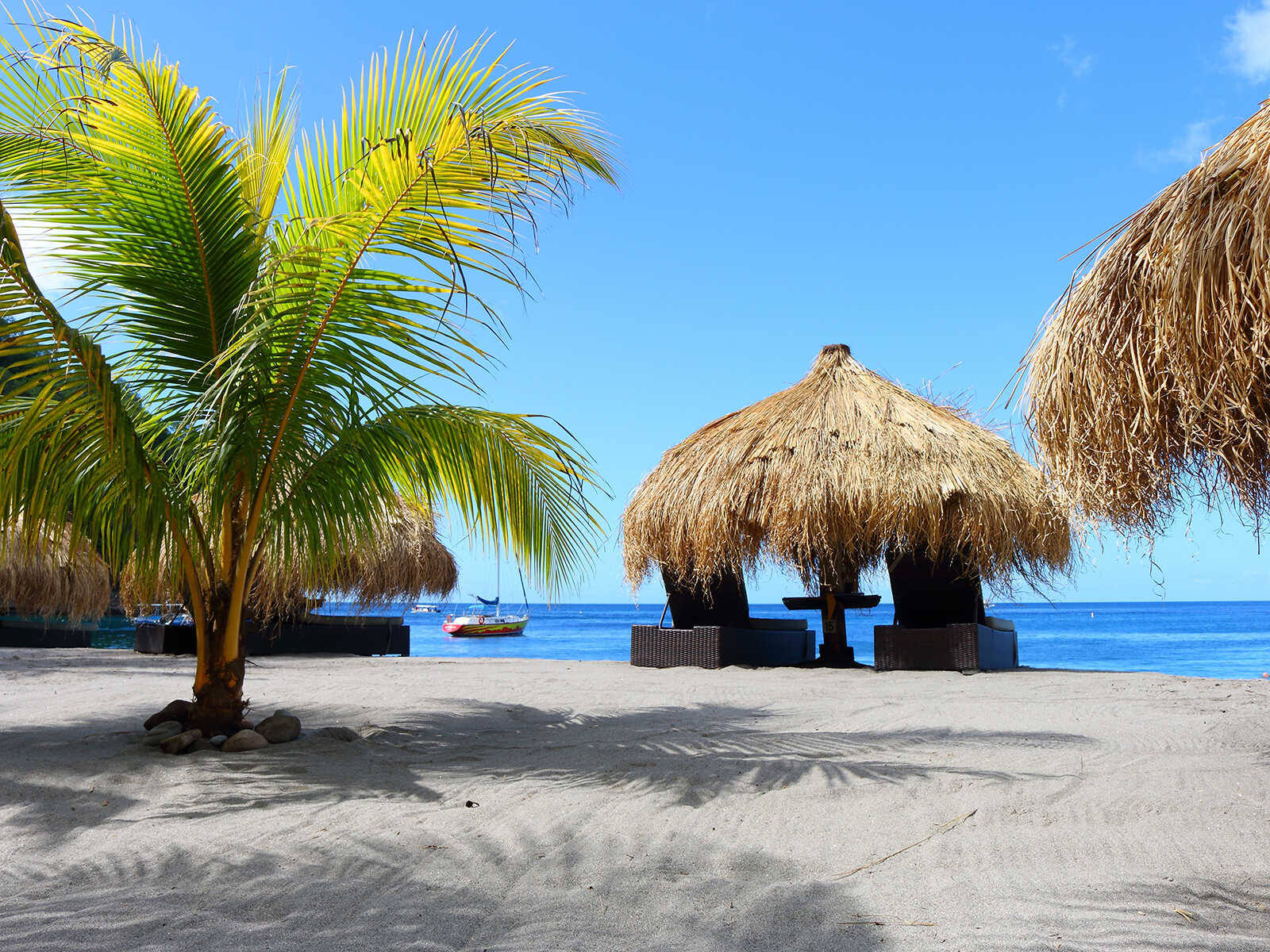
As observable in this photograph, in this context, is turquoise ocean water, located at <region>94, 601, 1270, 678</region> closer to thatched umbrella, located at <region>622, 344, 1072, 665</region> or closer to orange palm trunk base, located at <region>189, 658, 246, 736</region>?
thatched umbrella, located at <region>622, 344, 1072, 665</region>

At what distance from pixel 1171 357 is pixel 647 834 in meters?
2.36

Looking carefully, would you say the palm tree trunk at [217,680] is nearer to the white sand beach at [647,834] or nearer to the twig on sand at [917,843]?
the white sand beach at [647,834]

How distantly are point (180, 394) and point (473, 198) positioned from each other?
182 centimetres

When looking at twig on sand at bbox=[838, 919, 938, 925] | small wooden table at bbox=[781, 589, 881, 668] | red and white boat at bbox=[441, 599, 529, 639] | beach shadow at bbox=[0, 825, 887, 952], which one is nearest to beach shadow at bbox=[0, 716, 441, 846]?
beach shadow at bbox=[0, 825, 887, 952]

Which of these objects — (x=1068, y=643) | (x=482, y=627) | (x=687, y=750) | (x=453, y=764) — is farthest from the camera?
(x=482, y=627)

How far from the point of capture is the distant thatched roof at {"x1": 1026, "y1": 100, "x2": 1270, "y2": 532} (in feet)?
9.13

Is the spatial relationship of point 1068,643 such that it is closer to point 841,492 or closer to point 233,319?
point 841,492

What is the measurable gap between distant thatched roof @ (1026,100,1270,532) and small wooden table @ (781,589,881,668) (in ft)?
23.5

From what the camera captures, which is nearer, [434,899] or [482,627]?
[434,899]

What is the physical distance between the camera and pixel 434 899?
8.49 feet

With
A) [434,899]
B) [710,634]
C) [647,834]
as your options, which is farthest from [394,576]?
[434,899]

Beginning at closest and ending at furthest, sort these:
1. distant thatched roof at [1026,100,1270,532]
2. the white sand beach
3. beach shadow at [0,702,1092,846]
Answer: the white sand beach, distant thatched roof at [1026,100,1270,532], beach shadow at [0,702,1092,846]

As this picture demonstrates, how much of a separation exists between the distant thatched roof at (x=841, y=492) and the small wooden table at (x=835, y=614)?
89cm

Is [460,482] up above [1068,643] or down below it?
above
